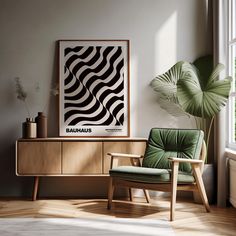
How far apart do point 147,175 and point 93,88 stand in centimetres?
154

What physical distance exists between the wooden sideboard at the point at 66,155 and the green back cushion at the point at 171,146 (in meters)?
0.21

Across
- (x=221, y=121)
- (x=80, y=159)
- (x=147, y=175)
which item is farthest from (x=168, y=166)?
(x=80, y=159)

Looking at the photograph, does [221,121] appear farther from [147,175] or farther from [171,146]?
[147,175]

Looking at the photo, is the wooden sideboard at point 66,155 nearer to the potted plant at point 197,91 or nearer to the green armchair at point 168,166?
the green armchair at point 168,166

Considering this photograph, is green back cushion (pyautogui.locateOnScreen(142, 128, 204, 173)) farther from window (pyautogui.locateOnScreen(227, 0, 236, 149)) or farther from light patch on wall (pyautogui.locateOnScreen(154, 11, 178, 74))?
light patch on wall (pyautogui.locateOnScreen(154, 11, 178, 74))

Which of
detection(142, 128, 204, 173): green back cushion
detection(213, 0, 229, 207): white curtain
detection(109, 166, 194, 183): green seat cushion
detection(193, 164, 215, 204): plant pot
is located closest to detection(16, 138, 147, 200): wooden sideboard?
detection(142, 128, 204, 173): green back cushion

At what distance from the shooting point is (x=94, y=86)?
5.37 m

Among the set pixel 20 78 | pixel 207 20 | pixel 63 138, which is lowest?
pixel 63 138

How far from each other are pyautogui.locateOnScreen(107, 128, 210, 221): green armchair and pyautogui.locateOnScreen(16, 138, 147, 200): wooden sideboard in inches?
10.0

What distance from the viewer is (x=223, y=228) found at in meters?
3.84

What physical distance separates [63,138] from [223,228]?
214 centimetres

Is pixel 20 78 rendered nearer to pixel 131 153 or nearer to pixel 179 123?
pixel 131 153

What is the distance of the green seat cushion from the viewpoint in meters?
4.19

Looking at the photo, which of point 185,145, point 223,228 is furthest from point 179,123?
point 223,228
